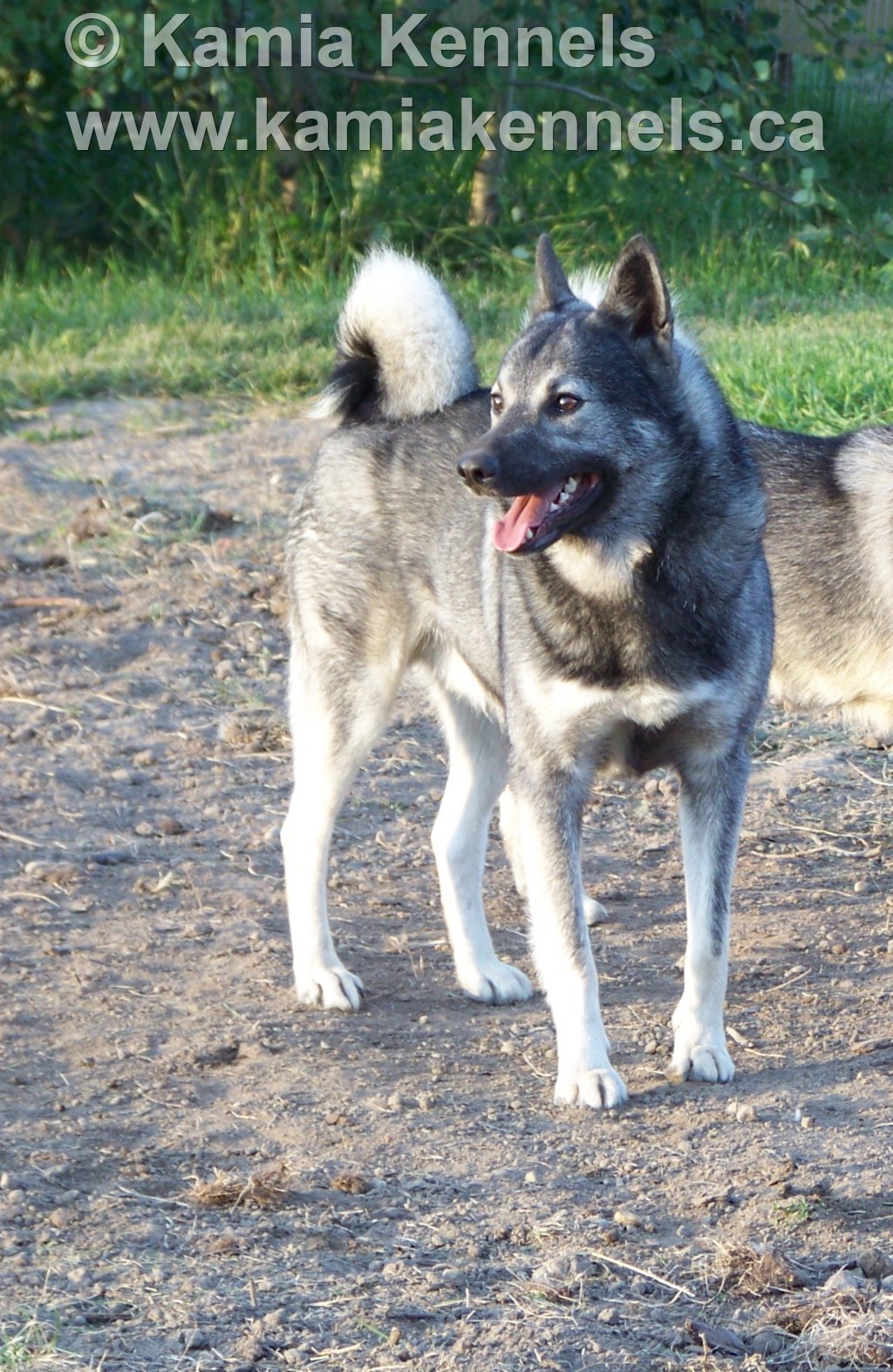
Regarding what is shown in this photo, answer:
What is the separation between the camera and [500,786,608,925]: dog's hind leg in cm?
379

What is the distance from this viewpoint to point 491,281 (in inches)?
368

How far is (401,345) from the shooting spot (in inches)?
141

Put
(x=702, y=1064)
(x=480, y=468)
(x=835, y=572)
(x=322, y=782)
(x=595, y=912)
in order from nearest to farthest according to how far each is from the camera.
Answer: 1. (x=480, y=468)
2. (x=702, y=1064)
3. (x=322, y=782)
4. (x=595, y=912)
5. (x=835, y=572)

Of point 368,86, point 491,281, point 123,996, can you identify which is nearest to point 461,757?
point 123,996

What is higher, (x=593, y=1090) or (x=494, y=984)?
(x=593, y=1090)

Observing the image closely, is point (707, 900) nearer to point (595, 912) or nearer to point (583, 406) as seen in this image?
point (595, 912)

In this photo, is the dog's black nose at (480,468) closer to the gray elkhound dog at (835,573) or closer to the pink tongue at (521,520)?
the pink tongue at (521,520)

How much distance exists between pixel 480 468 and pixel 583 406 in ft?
0.91

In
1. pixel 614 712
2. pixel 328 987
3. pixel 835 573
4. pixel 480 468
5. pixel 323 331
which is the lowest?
pixel 323 331

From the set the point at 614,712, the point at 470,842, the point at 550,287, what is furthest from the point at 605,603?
the point at 470,842

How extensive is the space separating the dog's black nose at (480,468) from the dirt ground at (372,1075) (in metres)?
1.12

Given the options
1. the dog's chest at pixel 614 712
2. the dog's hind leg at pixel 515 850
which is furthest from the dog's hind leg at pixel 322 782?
Answer: the dog's chest at pixel 614 712

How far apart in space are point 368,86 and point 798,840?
7.34 metres

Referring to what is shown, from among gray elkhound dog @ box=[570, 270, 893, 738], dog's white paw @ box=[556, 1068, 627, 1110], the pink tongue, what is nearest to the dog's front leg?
dog's white paw @ box=[556, 1068, 627, 1110]
